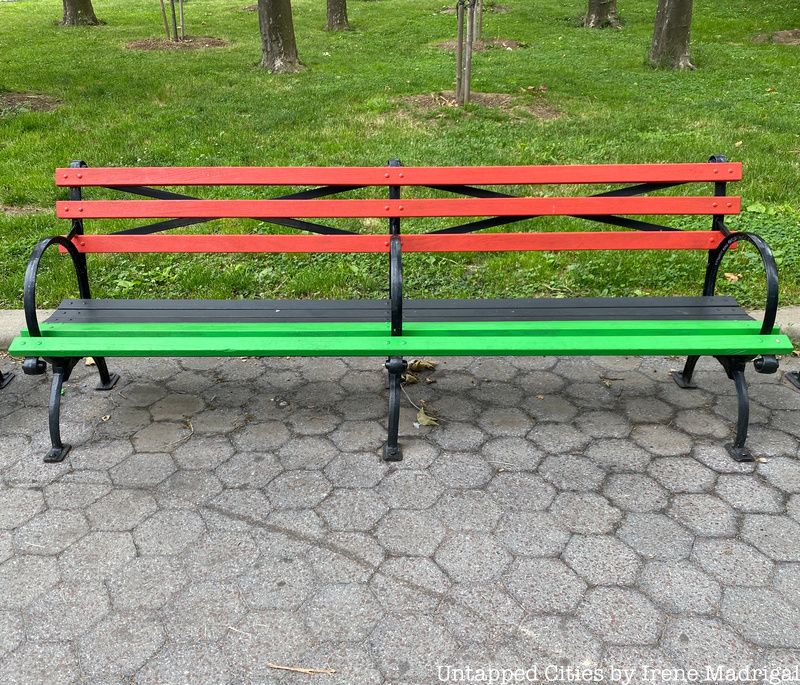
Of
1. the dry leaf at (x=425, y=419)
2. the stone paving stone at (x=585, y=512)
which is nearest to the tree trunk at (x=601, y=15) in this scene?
the dry leaf at (x=425, y=419)

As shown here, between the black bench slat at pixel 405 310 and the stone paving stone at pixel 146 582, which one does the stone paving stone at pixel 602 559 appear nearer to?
the black bench slat at pixel 405 310

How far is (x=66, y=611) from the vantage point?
8.05 feet

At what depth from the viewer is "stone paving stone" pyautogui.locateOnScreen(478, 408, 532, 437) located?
11.2ft

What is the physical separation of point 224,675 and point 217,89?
8.49 meters

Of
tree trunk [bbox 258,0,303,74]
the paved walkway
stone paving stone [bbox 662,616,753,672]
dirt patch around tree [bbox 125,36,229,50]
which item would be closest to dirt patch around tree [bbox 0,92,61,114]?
tree trunk [bbox 258,0,303,74]

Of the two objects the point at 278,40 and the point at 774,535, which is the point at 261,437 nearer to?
the point at 774,535

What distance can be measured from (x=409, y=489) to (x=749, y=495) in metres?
1.37

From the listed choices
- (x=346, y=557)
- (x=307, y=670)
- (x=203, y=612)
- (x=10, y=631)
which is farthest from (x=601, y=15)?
(x=10, y=631)

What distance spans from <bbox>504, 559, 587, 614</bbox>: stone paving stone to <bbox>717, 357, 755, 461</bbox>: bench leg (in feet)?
3.66

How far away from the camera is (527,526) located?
2.82 meters

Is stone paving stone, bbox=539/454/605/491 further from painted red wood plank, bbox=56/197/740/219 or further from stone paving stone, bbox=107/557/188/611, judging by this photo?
stone paving stone, bbox=107/557/188/611

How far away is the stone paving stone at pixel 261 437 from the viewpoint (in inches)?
131

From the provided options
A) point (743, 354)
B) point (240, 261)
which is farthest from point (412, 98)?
point (743, 354)

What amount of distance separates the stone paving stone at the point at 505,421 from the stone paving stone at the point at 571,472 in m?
0.25
